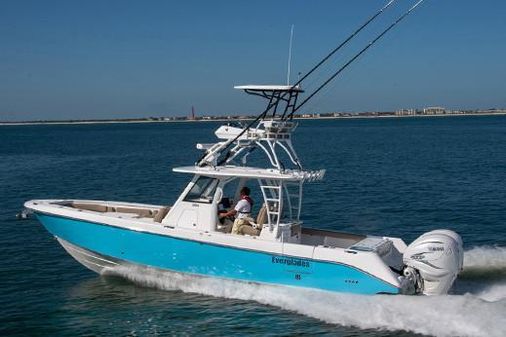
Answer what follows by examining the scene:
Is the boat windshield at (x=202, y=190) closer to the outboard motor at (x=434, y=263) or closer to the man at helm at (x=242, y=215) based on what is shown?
the man at helm at (x=242, y=215)

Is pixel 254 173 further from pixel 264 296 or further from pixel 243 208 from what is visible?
pixel 264 296

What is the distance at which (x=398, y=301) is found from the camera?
11.3 meters

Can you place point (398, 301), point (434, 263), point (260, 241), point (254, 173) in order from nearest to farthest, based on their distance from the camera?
point (398, 301), point (434, 263), point (260, 241), point (254, 173)

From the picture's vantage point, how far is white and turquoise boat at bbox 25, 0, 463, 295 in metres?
11.7

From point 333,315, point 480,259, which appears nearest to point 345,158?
point 480,259

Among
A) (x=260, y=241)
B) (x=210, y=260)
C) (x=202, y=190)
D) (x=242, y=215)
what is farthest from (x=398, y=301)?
(x=202, y=190)

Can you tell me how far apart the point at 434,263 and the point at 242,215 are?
4094 mm

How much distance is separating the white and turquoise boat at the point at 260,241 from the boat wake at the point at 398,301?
20cm

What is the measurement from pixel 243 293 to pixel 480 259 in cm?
570

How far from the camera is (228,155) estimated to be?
13.8 metres

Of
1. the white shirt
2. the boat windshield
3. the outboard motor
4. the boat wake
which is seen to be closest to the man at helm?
the white shirt

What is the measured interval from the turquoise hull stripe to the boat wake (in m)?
0.18

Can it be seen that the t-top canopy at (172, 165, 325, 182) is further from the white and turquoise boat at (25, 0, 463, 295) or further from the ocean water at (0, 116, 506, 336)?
the ocean water at (0, 116, 506, 336)

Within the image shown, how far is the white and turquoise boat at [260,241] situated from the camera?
11.7m
